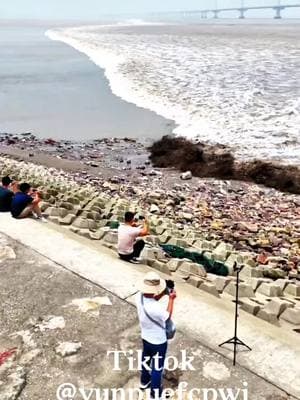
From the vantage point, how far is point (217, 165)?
15406 mm

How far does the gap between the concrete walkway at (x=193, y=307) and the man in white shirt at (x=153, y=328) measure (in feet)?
2.81

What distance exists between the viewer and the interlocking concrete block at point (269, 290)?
23.6ft

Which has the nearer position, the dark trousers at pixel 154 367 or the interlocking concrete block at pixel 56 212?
the dark trousers at pixel 154 367

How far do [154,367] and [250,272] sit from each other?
3.83 metres

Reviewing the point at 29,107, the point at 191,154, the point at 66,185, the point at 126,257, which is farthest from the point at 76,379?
the point at 29,107

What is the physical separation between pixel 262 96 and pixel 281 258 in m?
17.0

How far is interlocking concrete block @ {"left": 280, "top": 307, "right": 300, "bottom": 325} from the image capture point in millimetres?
6273

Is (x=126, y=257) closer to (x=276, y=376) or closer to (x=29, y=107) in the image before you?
(x=276, y=376)

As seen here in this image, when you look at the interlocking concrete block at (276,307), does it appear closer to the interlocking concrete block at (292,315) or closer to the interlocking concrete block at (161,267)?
the interlocking concrete block at (292,315)

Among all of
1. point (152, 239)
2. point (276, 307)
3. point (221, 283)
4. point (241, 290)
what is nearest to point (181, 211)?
point (152, 239)

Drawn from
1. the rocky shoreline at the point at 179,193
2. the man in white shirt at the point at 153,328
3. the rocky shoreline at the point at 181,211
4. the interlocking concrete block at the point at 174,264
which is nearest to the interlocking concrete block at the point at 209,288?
the rocky shoreline at the point at 181,211

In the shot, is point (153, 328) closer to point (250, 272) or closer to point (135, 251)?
point (135, 251)

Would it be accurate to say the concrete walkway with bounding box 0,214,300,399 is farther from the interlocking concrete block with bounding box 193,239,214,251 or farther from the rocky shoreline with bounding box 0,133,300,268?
the rocky shoreline with bounding box 0,133,300,268

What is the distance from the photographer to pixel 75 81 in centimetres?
3212
